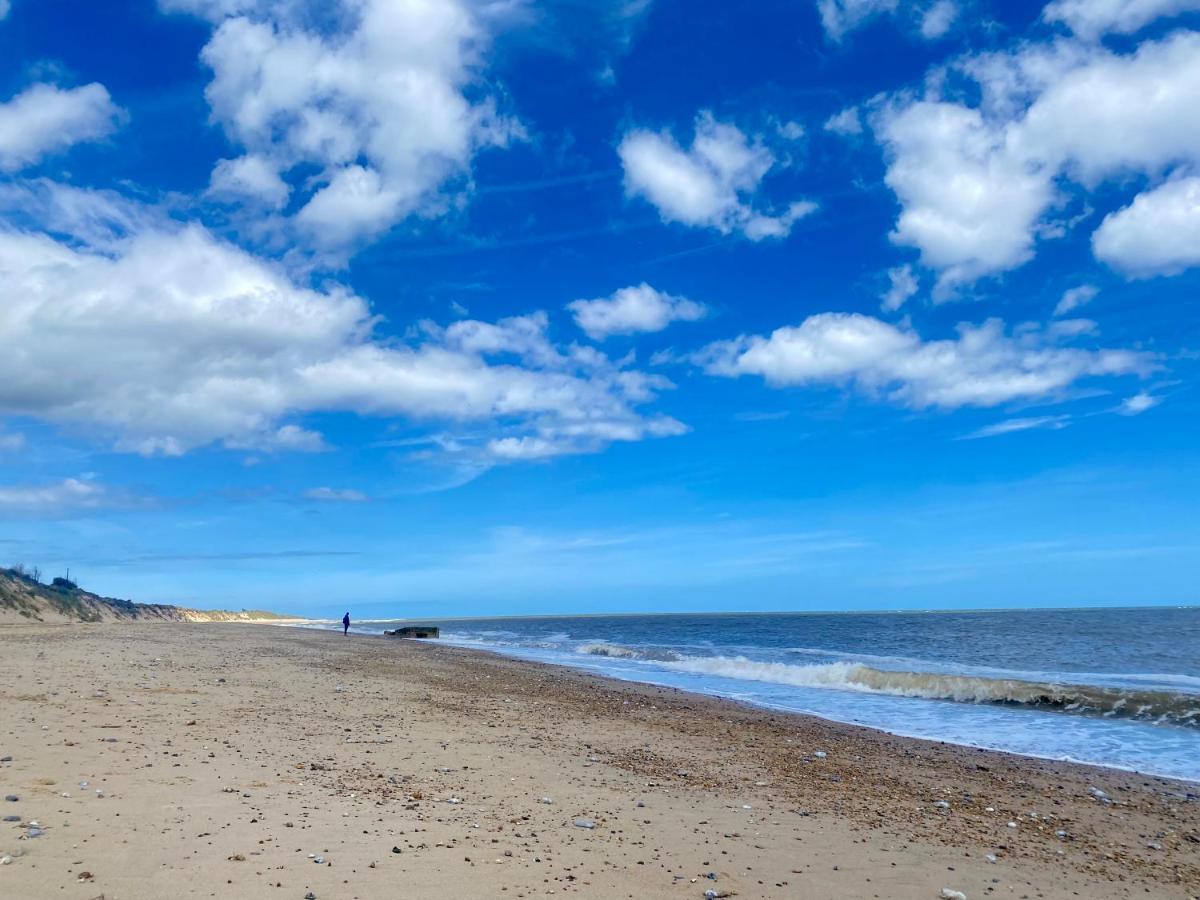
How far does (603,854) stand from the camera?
23.6 feet

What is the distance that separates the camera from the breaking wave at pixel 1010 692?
21.3 meters

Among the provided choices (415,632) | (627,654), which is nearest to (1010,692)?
(627,654)

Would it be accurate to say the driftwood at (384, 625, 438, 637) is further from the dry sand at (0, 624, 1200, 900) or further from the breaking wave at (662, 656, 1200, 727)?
the dry sand at (0, 624, 1200, 900)

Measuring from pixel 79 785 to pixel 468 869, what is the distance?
4.34 m

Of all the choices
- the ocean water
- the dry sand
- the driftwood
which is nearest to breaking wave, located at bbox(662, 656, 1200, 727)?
the ocean water

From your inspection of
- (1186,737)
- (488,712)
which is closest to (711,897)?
(488,712)

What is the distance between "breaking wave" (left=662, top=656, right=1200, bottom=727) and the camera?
21.3 metres

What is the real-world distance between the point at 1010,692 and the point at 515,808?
68.6 ft

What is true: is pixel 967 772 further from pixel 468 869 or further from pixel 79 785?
pixel 79 785

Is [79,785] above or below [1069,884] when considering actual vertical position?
above

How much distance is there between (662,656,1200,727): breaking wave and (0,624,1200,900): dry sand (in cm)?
969

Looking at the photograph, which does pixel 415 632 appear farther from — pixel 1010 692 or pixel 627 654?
pixel 1010 692

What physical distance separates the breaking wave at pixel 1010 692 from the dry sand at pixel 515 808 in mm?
9691

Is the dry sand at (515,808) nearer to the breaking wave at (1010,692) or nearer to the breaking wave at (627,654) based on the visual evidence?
the breaking wave at (1010,692)
